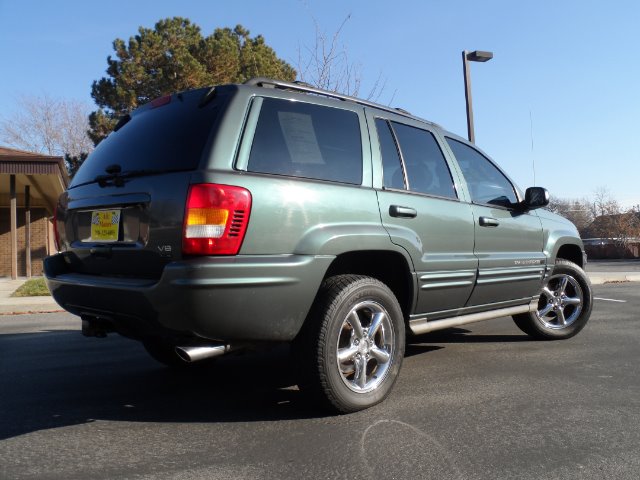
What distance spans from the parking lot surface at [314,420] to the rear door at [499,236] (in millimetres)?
609

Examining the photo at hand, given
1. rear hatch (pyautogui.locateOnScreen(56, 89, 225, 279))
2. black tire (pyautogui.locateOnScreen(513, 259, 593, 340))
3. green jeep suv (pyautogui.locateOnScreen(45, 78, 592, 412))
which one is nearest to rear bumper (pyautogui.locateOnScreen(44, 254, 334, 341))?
Result: green jeep suv (pyautogui.locateOnScreen(45, 78, 592, 412))

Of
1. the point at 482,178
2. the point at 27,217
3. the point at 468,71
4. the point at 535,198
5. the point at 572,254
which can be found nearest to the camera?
the point at 482,178

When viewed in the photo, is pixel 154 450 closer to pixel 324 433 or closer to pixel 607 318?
pixel 324 433

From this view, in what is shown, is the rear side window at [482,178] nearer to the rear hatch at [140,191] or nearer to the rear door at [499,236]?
the rear door at [499,236]

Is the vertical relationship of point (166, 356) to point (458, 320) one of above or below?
below

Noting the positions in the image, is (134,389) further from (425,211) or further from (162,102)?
(425,211)

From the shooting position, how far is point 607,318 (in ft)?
22.5

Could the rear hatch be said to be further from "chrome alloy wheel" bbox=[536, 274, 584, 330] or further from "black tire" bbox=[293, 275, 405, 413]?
"chrome alloy wheel" bbox=[536, 274, 584, 330]

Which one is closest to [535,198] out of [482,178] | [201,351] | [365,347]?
[482,178]

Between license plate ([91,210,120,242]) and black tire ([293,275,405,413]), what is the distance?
46.9 inches

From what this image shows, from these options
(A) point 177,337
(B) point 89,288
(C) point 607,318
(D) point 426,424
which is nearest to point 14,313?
(B) point 89,288

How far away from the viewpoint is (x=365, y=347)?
3.14 m

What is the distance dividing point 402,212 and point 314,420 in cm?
138

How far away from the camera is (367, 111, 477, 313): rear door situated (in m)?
3.41
